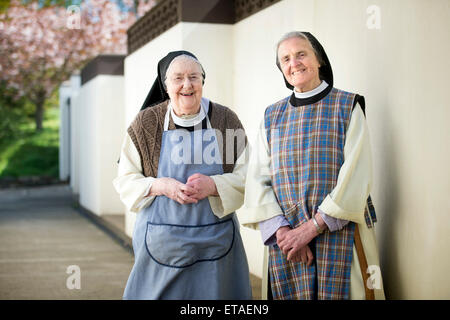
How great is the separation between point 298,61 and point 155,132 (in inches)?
30.2

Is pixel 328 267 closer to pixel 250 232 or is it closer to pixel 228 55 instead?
pixel 250 232

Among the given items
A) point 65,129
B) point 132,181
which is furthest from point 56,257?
point 65,129

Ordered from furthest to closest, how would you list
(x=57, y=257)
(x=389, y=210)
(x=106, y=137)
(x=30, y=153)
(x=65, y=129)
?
1. (x=30, y=153)
2. (x=65, y=129)
3. (x=106, y=137)
4. (x=57, y=257)
5. (x=389, y=210)

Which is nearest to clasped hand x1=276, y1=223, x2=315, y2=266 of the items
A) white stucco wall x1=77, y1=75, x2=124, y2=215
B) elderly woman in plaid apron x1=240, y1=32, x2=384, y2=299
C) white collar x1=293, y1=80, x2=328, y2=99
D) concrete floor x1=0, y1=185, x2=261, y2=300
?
elderly woman in plaid apron x1=240, y1=32, x2=384, y2=299

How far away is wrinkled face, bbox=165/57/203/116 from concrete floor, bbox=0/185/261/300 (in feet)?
8.46

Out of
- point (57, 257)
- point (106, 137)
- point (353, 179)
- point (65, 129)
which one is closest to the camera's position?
point (353, 179)

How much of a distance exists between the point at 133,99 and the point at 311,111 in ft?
18.2

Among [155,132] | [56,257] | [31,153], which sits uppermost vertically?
[155,132]

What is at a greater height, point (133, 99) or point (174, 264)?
point (133, 99)

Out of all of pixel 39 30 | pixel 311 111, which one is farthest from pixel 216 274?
pixel 39 30

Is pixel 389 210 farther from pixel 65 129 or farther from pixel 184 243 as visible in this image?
pixel 65 129

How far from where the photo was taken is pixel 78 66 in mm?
23922

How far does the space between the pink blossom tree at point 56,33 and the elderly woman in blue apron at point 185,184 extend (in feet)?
65.9

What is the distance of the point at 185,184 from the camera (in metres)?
3.04
